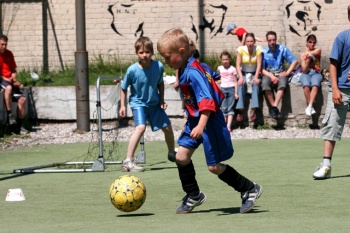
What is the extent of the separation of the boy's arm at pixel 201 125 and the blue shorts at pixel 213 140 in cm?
23

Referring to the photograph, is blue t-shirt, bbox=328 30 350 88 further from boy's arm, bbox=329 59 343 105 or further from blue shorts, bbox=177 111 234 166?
blue shorts, bbox=177 111 234 166

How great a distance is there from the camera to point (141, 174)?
11773 mm

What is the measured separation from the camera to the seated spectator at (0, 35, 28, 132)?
58.6 feet

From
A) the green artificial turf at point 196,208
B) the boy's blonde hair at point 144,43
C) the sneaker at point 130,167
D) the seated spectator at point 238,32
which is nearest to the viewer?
the green artificial turf at point 196,208

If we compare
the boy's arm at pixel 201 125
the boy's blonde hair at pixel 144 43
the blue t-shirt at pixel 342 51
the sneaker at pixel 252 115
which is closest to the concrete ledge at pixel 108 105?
the sneaker at pixel 252 115

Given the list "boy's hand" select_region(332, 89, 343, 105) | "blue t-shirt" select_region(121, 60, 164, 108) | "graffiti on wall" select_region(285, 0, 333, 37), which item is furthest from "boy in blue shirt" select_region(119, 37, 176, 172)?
"graffiti on wall" select_region(285, 0, 333, 37)

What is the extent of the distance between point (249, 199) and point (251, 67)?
33.2 ft

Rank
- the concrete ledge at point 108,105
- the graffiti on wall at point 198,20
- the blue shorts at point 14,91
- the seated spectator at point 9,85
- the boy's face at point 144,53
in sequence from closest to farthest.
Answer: the boy's face at point 144,53 → the seated spectator at point 9,85 → the blue shorts at point 14,91 → the concrete ledge at point 108,105 → the graffiti on wall at point 198,20

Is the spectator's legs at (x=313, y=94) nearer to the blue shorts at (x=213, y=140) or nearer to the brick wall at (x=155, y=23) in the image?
the brick wall at (x=155, y=23)

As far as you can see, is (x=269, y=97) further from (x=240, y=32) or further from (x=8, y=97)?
(x=8, y=97)

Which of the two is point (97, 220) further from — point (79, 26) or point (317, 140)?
point (79, 26)

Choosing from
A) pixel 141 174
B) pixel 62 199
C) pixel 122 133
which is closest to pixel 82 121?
pixel 122 133

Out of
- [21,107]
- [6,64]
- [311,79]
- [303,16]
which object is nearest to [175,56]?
[311,79]

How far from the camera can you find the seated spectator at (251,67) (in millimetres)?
17891
